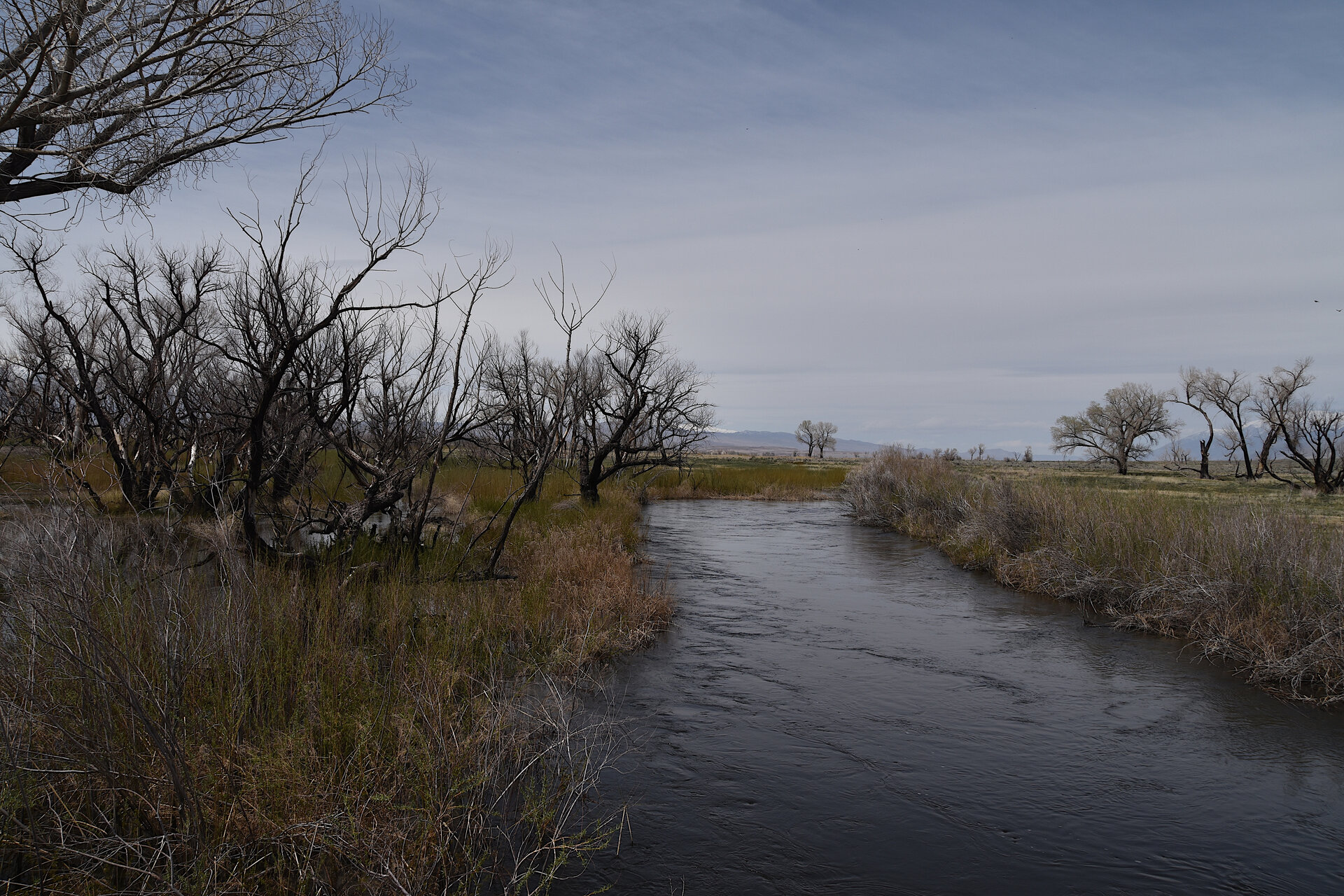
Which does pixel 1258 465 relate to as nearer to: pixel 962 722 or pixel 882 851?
pixel 962 722

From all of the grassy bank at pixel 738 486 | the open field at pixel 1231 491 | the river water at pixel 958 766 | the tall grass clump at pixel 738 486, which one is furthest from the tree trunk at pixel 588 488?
the river water at pixel 958 766

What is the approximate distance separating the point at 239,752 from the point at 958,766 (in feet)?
17.6

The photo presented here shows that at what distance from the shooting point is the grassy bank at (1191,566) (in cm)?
855

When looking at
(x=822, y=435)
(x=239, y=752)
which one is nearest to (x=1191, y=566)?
(x=239, y=752)

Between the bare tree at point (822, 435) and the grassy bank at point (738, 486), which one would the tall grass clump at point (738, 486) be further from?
the bare tree at point (822, 435)

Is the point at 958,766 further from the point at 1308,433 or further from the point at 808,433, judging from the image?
the point at 808,433

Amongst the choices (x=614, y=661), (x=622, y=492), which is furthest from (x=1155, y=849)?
(x=622, y=492)

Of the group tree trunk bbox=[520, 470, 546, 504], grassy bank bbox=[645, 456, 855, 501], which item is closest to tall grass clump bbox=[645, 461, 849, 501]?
grassy bank bbox=[645, 456, 855, 501]

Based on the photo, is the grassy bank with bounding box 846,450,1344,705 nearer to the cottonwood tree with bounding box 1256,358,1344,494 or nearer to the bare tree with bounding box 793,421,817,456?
the cottonwood tree with bounding box 1256,358,1344,494

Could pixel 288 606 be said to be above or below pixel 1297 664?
above

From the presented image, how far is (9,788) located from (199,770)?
75 cm

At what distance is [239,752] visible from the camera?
12.9 feet

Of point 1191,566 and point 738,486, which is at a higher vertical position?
point 738,486

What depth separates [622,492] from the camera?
26344mm
